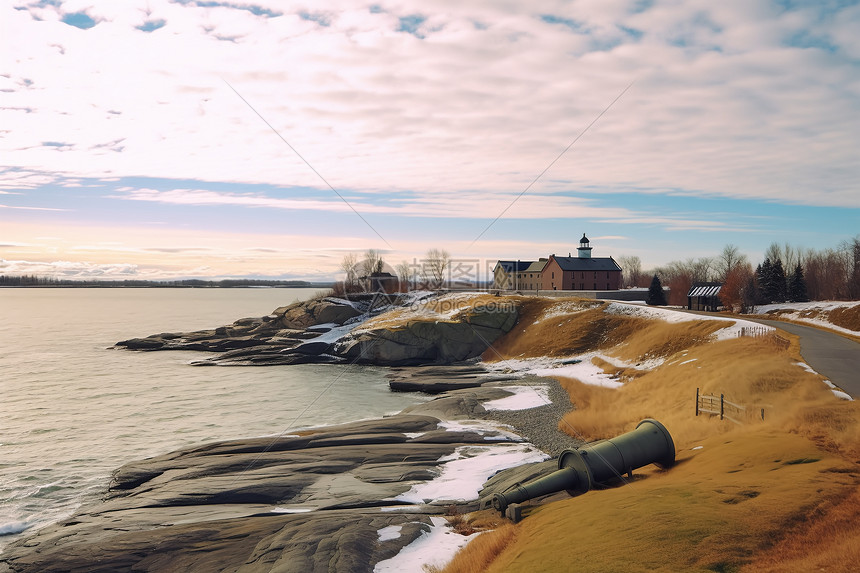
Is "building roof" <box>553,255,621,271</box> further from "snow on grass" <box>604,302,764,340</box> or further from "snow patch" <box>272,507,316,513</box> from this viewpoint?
"snow patch" <box>272,507,316,513</box>

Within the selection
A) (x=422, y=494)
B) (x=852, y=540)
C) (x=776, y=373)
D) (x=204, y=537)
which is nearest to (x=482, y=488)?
(x=422, y=494)

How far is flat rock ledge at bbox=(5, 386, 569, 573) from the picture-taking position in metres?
15.1

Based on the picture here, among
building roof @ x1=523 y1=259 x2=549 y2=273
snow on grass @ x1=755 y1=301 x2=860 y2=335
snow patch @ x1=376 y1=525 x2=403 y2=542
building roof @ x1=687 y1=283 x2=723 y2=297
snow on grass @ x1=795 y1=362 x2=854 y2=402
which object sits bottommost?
snow patch @ x1=376 y1=525 x2=403 y2=542

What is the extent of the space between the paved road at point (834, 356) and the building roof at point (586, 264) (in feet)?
184

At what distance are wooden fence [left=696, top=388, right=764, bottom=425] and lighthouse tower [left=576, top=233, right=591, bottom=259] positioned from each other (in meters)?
79.2

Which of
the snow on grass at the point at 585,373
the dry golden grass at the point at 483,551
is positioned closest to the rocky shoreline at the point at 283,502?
the dry golden grass at the point at 483,551

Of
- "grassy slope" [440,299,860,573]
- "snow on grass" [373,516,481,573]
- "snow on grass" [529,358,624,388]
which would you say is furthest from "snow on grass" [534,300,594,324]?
"snow on grass" [373,516,481,573]

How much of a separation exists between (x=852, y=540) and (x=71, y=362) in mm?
78044

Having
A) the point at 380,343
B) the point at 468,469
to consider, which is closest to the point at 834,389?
the point at 468,469

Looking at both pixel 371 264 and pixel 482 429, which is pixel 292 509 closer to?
pixel 482 429

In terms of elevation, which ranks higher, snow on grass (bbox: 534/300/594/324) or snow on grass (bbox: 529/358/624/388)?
snow on grass (bbox: 534/300/594/324)

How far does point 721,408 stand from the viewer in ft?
78.0

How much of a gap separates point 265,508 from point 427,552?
7.58 meters

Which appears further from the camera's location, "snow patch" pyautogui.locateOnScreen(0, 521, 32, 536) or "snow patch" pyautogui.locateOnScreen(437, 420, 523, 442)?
"snow patch" pyautogui.locateOnScreen(437, 420, 523, 442)
